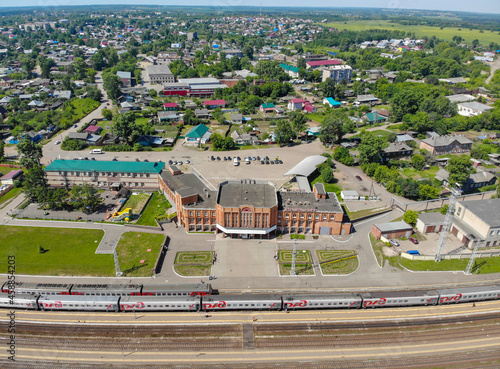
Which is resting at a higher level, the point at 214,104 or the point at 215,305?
the point at 214,104

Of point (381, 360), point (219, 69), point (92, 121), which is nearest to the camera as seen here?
point (381, 360)

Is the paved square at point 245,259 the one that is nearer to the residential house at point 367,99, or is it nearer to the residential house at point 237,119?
the residential house at point 237,119

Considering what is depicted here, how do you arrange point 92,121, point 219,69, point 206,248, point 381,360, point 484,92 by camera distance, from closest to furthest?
point 381,360 → point 206,248 → point 92,121 → point 484,92 → point 219,69

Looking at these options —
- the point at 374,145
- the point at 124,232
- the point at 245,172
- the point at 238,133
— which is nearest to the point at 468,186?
the point at 374,145

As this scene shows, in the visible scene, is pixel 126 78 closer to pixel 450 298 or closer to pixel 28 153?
pixel 28 153

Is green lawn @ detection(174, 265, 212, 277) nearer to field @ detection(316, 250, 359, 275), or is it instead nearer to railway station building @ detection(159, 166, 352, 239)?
railway station building @ detection(159, 166, 352, 239)

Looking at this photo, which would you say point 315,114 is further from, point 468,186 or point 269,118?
point 468,186

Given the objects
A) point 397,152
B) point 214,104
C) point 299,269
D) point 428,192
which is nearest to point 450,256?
point 428,192
